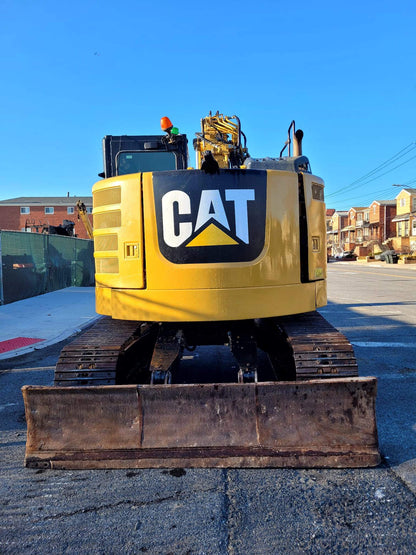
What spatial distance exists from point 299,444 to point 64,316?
8.69 metres

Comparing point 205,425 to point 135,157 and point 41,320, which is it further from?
point 41,320

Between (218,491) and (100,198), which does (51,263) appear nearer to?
(100,198)

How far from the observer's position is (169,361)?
3.76 metres

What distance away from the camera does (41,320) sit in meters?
10.1

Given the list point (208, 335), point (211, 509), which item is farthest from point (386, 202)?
point (211, 509)

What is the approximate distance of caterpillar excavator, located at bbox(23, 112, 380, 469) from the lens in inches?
121

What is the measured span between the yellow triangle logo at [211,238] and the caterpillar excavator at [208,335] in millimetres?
11

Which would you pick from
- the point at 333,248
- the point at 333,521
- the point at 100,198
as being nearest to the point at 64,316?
the point at 100,198

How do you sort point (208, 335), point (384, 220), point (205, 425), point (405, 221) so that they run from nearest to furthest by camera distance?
point (205, 425) < point (208, 335) < point (405, 221) < point (384, 220)

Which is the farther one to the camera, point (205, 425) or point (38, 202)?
point (38, 202)

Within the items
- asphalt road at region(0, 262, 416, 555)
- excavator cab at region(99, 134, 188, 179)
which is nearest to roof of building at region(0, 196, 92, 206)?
excavator cab at region(99, 134, 188, 179)

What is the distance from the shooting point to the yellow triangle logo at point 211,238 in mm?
3375

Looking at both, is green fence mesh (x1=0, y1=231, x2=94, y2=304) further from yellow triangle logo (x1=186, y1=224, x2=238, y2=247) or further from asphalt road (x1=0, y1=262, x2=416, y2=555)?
yellow triangle logo (x1=186, y1=224, x2=238, y2=247)

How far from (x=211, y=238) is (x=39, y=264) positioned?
13.2 m
